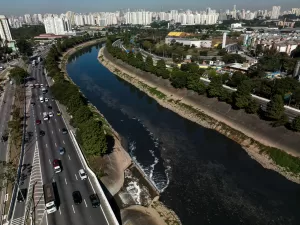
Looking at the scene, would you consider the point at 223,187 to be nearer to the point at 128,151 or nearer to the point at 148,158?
the point at 148,158

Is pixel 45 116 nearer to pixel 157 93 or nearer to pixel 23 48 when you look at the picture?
pixel 157 93

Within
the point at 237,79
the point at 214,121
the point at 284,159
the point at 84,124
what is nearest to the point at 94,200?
the point at 84,124

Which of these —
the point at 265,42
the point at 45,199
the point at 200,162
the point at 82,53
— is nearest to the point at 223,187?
the point at 200,162

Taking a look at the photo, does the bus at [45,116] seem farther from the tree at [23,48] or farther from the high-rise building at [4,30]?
the high-rise building at [4,30]

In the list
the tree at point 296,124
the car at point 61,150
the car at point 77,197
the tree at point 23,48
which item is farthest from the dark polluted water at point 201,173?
the tree at point 23,48

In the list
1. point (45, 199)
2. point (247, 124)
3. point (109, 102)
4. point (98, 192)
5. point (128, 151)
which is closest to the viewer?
point (45, 199)

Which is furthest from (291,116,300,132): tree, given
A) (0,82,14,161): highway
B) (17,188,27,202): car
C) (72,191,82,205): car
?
(0,82,14,161): highway
